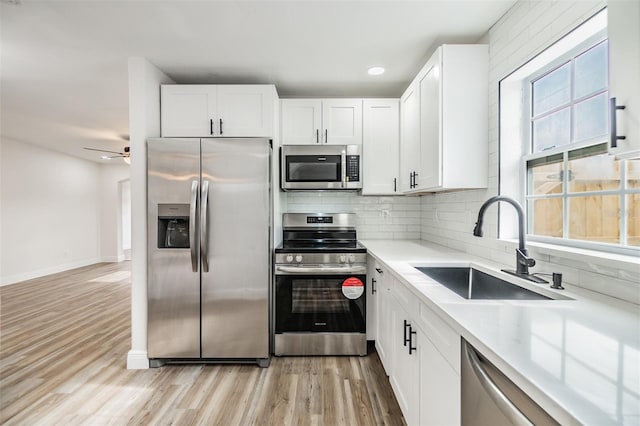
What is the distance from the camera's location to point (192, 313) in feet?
8.01

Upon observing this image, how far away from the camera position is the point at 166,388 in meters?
2.17

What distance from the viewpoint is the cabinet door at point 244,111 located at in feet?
8.69

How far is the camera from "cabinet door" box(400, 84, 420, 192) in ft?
8.09

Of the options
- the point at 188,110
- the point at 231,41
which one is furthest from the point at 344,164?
the point at 188,110

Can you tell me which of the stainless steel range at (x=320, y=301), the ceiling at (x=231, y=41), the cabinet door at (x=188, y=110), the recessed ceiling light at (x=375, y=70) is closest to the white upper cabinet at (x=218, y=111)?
the cabinet door at (x=188, y=110)

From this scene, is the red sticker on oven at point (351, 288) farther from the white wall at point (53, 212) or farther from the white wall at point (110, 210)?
the white wall at point (110, 210)

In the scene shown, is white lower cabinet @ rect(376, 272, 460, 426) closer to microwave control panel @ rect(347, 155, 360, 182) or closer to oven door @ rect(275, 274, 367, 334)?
oven door @ rect(275, 274, 367, 334)

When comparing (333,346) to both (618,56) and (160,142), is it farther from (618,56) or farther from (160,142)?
(618,56)

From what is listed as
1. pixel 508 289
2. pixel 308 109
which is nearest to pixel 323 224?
pixel 308 109

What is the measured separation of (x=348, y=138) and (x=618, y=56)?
2.19 m

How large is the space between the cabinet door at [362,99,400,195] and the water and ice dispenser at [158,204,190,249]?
1.63 m

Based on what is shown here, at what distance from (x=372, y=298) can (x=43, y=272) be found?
6597mm

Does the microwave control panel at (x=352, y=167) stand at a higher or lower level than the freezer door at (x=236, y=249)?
higher

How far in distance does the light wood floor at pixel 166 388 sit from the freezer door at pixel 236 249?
9.9 inches
